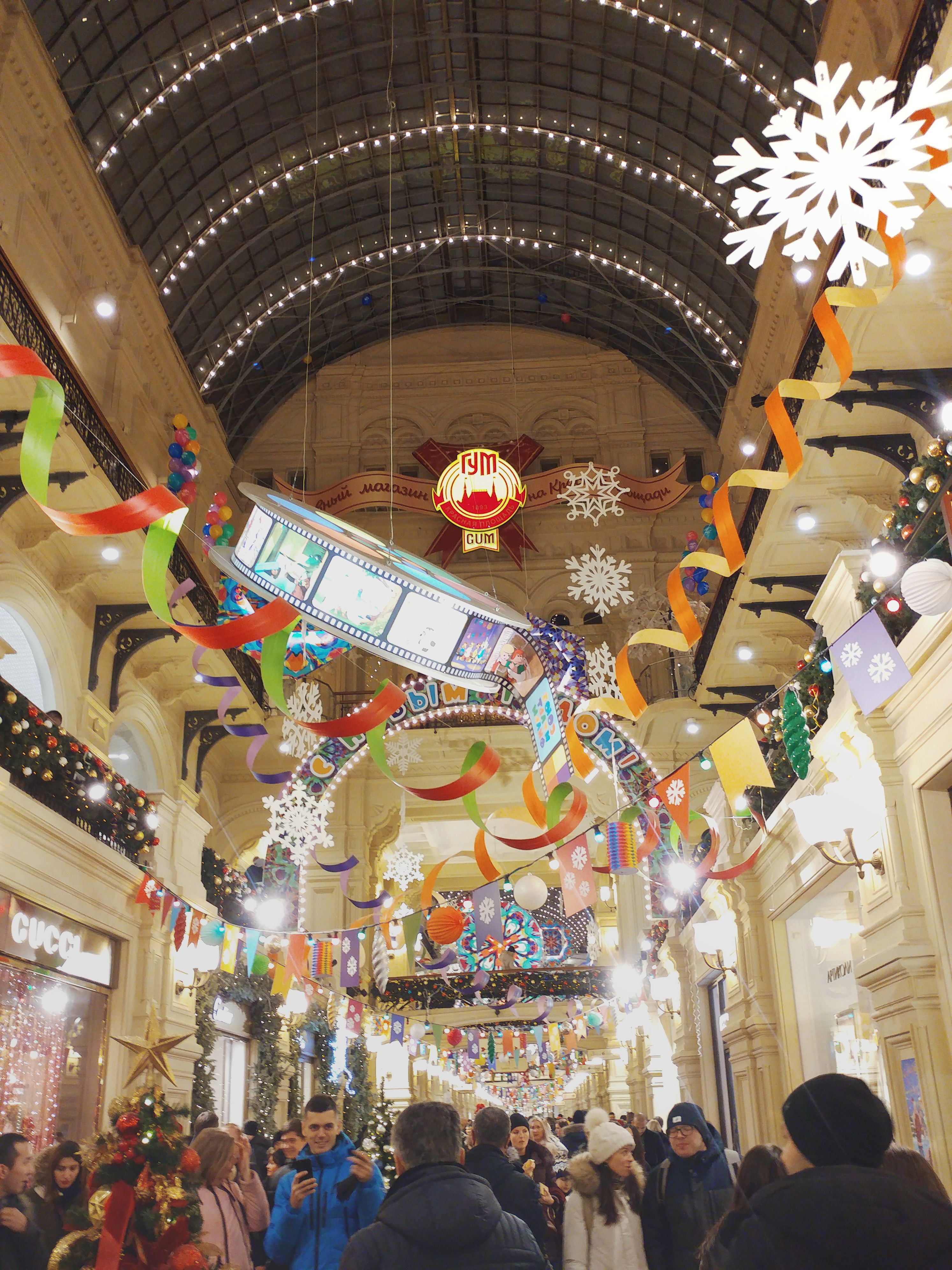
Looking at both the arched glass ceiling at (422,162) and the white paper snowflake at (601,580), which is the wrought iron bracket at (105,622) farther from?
the arched glass ceiling at (422,162)

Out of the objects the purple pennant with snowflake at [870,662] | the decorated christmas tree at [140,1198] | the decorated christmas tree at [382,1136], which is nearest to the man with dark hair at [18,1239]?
the decorated christmas tree at [140,1198]

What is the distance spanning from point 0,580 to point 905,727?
921 cm

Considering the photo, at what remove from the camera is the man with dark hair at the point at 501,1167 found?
16.8ft

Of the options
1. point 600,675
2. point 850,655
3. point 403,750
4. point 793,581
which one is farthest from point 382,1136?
point 850,655

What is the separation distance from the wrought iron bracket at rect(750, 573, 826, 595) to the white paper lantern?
8.13 m

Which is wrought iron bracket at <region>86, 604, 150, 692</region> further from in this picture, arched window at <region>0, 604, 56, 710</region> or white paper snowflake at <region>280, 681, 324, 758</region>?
white paper snowflake at <region>280, 681, 324, 758</region>

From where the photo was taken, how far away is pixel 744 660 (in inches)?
623

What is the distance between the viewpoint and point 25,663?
12.6 meters

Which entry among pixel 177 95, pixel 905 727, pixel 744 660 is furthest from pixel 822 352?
pixel 177 95

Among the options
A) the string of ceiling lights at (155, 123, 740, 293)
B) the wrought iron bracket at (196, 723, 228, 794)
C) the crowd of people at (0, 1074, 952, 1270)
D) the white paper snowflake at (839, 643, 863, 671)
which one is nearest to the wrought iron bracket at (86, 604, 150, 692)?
the wrought iron bracket at (196, 723, 228, 794)

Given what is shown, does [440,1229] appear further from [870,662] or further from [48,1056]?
[48,1056]

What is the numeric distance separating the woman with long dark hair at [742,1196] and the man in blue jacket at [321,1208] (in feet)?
4.81

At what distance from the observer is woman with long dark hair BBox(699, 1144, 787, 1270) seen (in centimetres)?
226

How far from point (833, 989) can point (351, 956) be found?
5576 millimetres
